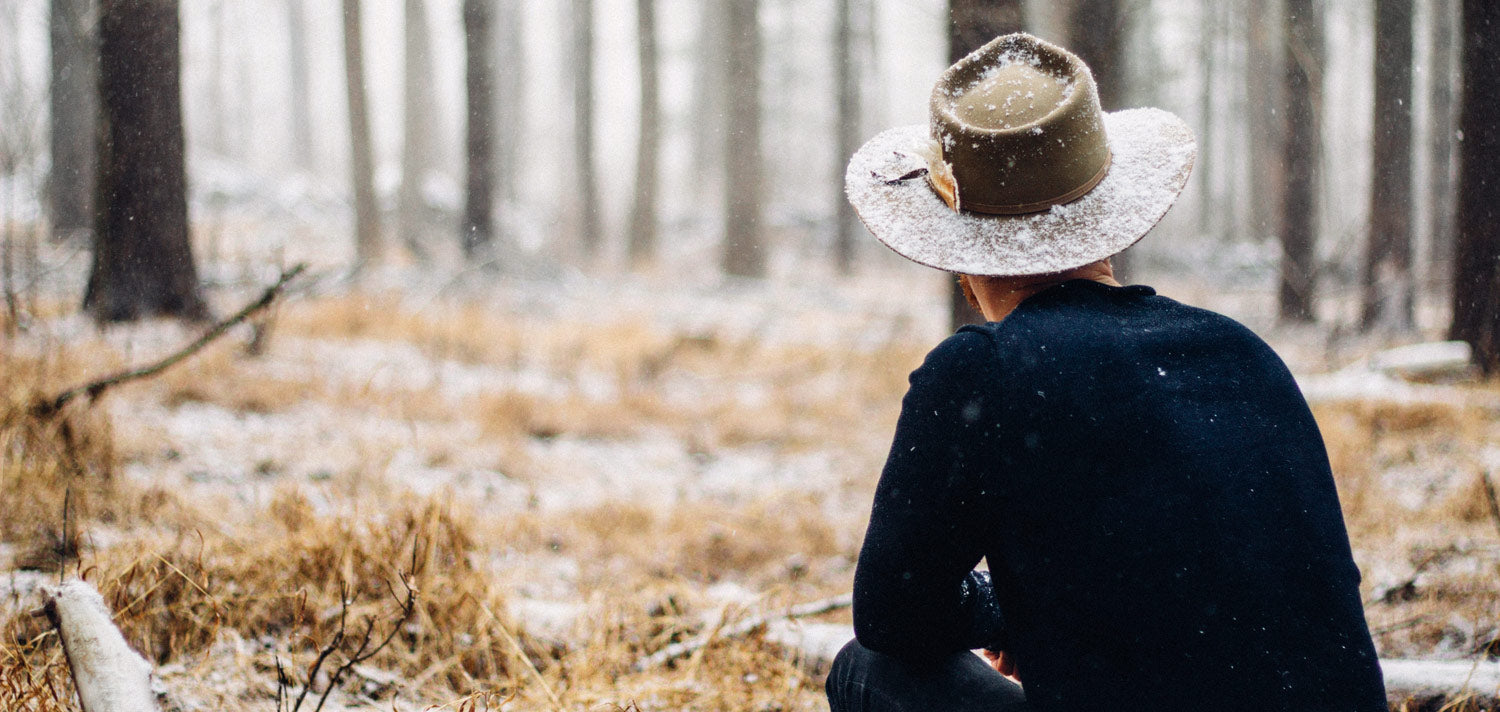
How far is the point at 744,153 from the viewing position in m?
14.5

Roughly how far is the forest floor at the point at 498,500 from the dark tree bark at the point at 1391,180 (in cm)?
94

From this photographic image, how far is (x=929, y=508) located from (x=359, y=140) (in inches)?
538

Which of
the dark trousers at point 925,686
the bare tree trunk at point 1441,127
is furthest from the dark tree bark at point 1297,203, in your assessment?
the dark trousers at point 925,686

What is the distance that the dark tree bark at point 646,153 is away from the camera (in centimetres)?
1495

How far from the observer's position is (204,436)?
450cm

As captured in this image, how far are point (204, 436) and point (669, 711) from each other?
11.0 feet

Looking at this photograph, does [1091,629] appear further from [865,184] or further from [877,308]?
[877,308]

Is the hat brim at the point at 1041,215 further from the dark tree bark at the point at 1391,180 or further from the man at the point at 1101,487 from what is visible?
the dark tree bark at the point at 1391,180

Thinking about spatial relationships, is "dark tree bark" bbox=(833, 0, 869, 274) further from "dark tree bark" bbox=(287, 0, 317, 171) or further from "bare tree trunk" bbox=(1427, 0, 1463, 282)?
"dark tree bark" bbox=(287, 0, 317, 171)

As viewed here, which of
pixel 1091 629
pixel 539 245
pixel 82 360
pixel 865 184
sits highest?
pixel 865 184

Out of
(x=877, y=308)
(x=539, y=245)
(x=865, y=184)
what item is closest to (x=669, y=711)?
(x=865, y=184)

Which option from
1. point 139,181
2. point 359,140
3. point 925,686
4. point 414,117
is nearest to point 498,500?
point 925,686

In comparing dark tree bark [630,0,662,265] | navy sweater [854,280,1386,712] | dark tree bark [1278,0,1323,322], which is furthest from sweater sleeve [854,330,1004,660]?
dark tree bark [630,0,662,265]

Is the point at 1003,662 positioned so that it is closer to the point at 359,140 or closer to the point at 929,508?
the point at 929,508
